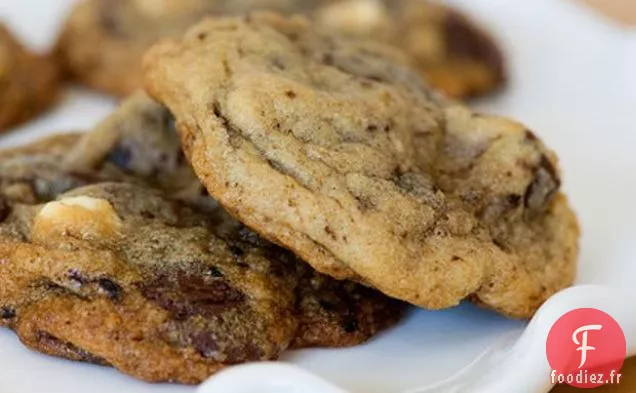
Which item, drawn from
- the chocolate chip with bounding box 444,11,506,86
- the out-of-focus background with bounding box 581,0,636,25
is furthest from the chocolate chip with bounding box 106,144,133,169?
the out-of-focus background with bounding box 581,0,636,25

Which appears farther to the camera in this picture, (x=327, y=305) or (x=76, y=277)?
(x=327, y=305)

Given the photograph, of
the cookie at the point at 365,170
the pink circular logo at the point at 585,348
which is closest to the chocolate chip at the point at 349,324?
the cookie at the point at 365,170

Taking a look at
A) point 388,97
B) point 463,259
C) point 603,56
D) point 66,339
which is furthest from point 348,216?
point 603,56

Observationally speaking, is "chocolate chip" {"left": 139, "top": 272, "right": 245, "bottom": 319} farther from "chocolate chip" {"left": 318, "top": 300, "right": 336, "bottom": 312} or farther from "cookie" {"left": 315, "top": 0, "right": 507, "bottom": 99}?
"cookie" {"left": 315, "top": 0, "right": 507, "bottom": 99}

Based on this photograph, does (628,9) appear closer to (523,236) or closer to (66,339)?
(523,236)

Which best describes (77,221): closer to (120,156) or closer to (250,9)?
(120,156)

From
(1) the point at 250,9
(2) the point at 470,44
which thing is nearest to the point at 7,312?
(1) the point at 250,9

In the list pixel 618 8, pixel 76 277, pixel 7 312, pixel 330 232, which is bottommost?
pixel 7 312
